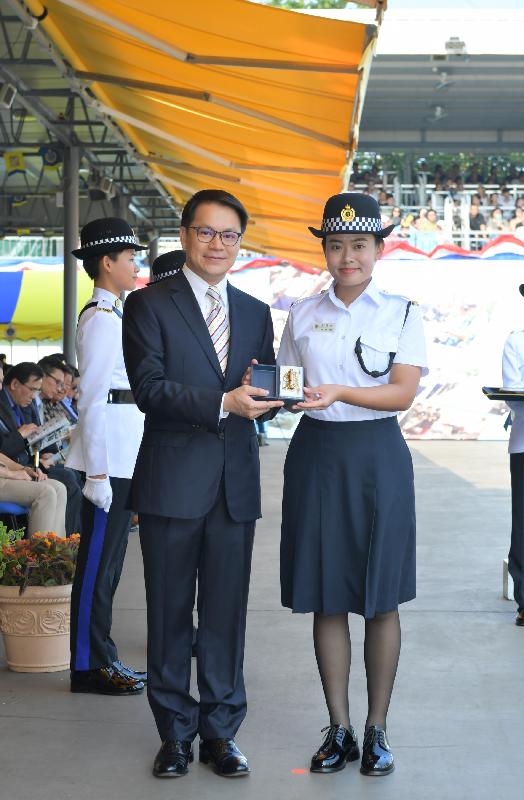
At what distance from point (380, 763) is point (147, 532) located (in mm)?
1042

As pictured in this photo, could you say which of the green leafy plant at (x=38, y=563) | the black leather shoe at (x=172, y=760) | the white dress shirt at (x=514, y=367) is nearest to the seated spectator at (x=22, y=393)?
the green leafy plant at (x=38, y=563)

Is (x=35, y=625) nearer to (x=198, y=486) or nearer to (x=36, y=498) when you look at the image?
(x=198, y=486)

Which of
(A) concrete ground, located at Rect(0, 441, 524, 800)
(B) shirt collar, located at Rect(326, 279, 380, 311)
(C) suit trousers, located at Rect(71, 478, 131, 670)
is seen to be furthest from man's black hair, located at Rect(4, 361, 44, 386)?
(B) shirt collar, located at Rect(326, 279, 380, 311)

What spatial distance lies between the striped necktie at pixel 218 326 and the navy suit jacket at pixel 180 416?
0.04 m

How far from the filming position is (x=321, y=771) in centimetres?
394

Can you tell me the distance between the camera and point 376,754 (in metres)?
3.95

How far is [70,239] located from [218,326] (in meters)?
12.4

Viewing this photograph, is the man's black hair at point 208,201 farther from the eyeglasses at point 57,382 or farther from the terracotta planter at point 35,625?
the eyeglasses at point 57,382

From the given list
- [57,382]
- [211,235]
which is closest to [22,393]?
[57,382]

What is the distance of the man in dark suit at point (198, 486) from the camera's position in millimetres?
3844

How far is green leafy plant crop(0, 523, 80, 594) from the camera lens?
5227mm

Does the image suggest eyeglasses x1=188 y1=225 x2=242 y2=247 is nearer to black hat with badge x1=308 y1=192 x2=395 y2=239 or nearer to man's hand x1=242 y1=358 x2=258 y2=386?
black hat with badge x1=308 y1=192 x2=395 y2=239

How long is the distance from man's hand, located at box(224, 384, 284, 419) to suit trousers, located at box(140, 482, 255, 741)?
34 centimetres

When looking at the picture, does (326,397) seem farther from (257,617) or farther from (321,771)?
(257,617)
